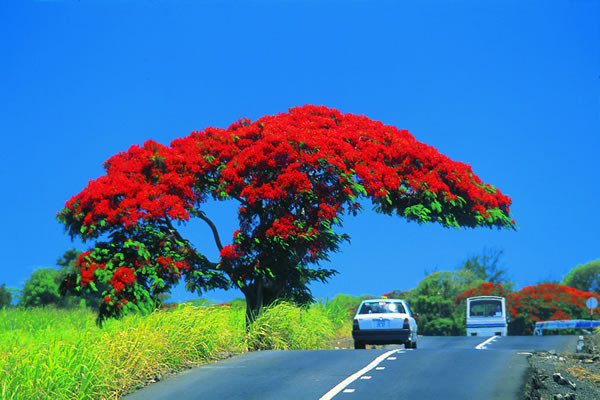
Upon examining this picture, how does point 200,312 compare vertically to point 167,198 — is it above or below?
below

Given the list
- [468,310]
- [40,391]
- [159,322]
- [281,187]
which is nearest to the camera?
[40,391]

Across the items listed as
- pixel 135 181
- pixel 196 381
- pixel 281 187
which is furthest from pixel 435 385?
pixel 135 181

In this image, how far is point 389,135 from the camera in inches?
904

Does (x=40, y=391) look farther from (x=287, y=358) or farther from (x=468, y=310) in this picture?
(x=468, y=310)

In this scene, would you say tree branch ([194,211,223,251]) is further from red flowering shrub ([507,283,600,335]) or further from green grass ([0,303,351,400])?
red flowering shrub ([507,283,600,335])

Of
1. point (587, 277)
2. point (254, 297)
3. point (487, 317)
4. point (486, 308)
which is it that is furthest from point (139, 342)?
point (587, 277)

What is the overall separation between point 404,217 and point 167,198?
783 centimetres

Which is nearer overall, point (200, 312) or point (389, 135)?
point (200, 312)

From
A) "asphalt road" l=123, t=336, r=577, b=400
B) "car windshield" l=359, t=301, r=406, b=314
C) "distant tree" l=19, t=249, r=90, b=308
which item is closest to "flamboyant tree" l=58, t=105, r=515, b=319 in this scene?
"car windshield" l=359, t=301, r=406, b=314

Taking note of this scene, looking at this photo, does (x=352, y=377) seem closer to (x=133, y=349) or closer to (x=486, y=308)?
(x=133, y=349)

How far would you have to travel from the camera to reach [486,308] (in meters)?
37.9

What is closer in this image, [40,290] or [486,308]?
[486,308]

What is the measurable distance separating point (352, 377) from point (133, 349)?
13.7 ft

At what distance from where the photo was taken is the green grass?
420 inches
